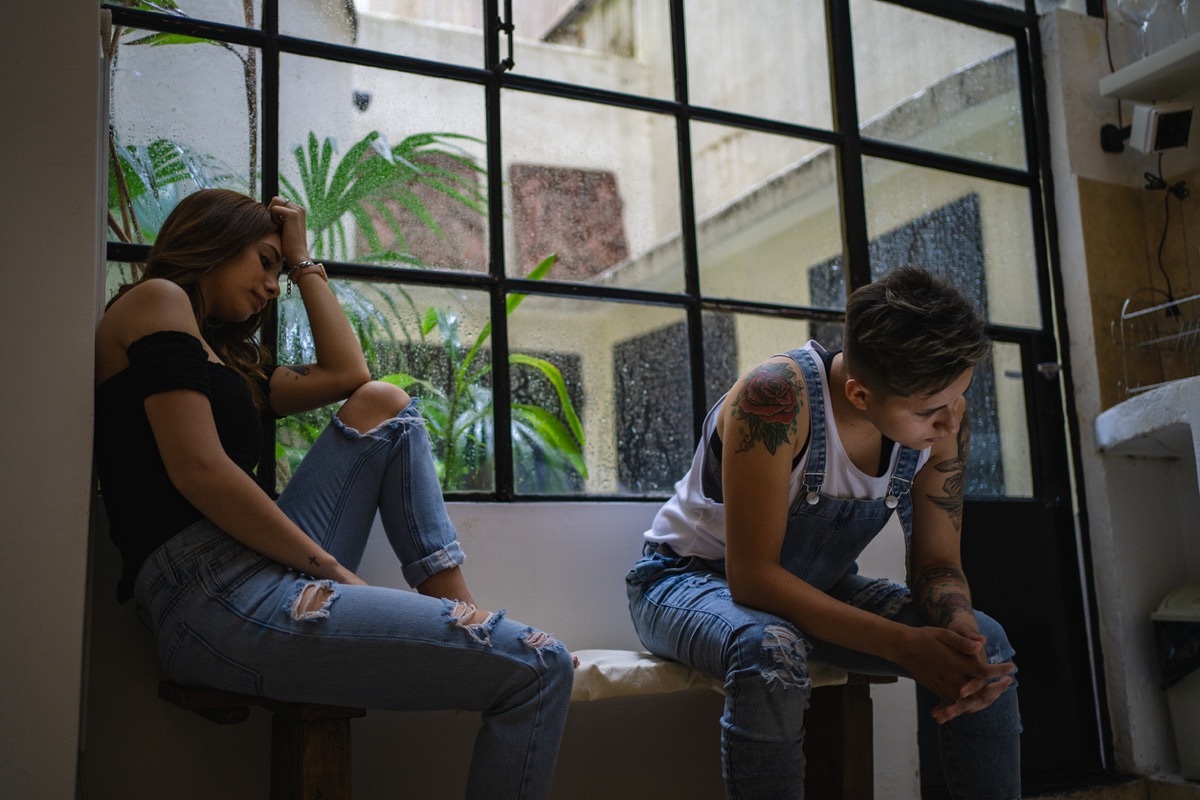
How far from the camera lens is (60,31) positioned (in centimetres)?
155

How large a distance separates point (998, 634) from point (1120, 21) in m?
2.30

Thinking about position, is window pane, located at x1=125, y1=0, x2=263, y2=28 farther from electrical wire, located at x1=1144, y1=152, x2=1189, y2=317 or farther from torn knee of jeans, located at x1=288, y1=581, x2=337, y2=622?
electrical wire, located at x1=1144, y1=152, x2=1189, y2=317

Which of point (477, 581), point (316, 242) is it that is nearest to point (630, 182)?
point (316, 242)

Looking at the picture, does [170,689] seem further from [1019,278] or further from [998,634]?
[1019,278]

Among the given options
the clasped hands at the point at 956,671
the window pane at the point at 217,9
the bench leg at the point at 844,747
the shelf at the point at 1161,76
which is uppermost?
the shelf at the point at 1161,76

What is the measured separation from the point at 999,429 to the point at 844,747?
4.51ft

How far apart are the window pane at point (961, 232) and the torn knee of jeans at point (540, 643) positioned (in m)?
1.69

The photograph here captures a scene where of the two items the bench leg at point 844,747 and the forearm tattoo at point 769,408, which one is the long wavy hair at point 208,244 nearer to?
Result: the forearm tattoo at point 769,408

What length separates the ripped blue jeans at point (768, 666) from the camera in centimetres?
155

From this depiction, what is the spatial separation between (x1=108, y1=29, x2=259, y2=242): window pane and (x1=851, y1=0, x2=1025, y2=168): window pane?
1.67 meters

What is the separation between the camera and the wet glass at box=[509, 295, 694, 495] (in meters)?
2.38

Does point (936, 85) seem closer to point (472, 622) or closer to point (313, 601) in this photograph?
point (472, 622)

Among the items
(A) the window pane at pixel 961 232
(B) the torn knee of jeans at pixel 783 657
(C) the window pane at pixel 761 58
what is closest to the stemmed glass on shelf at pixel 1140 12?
(A) the window pane at pixel 961 232

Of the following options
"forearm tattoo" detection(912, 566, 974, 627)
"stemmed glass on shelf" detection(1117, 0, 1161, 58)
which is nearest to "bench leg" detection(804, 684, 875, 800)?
"forearm tattoo" detection(912, 566, 974, 627)
